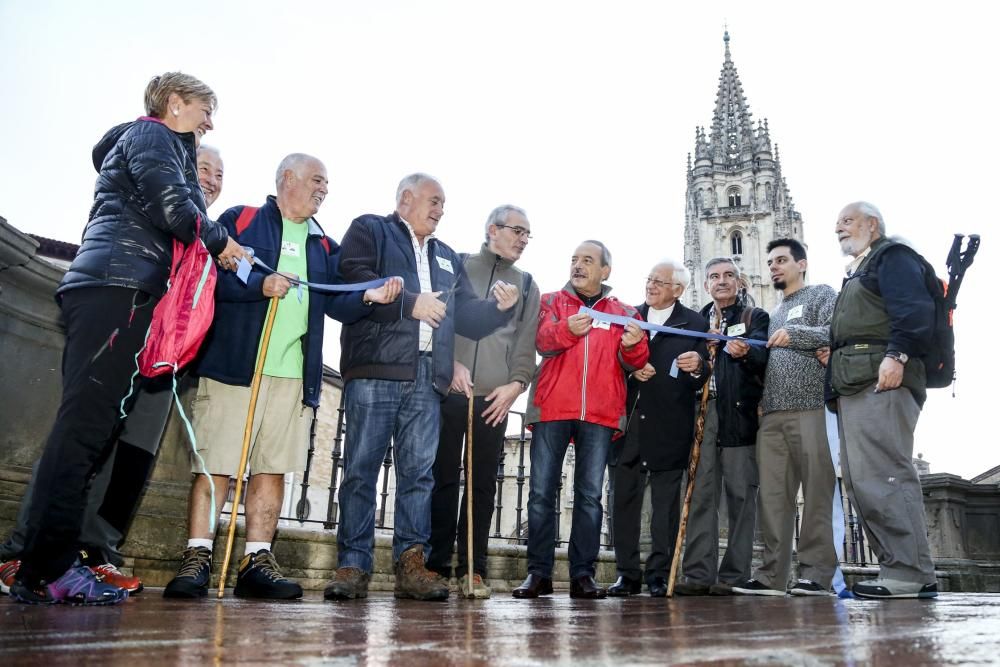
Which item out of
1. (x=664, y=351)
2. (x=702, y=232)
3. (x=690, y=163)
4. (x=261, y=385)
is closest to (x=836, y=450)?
(x=664, y=351)

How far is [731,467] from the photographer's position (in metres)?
4.69

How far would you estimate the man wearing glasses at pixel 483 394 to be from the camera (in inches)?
152

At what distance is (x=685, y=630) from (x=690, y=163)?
211 ft

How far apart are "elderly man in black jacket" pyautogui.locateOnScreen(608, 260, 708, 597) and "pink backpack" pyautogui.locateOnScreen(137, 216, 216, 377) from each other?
8.61ft

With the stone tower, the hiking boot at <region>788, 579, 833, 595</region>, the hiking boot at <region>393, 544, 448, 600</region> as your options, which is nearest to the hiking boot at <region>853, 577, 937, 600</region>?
the hiking boot at <region>788, 579, 833, 595</region>

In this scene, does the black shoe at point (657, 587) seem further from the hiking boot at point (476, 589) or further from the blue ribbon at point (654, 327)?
the blue ribbon at point (654, 327)

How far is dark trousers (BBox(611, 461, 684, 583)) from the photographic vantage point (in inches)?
174

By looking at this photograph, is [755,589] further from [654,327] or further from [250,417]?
[250,417]

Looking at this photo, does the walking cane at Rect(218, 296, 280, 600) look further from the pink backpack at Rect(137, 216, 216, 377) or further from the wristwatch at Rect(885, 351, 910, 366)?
the wristwatch at Rect(885, 351, 910, 366)

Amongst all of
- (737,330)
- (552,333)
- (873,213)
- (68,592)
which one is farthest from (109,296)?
(873,213)

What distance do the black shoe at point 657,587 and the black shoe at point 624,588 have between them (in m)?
0.08

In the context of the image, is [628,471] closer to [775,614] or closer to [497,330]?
[497,330]

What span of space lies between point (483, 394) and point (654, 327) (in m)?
1.11

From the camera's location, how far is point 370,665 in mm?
1196
